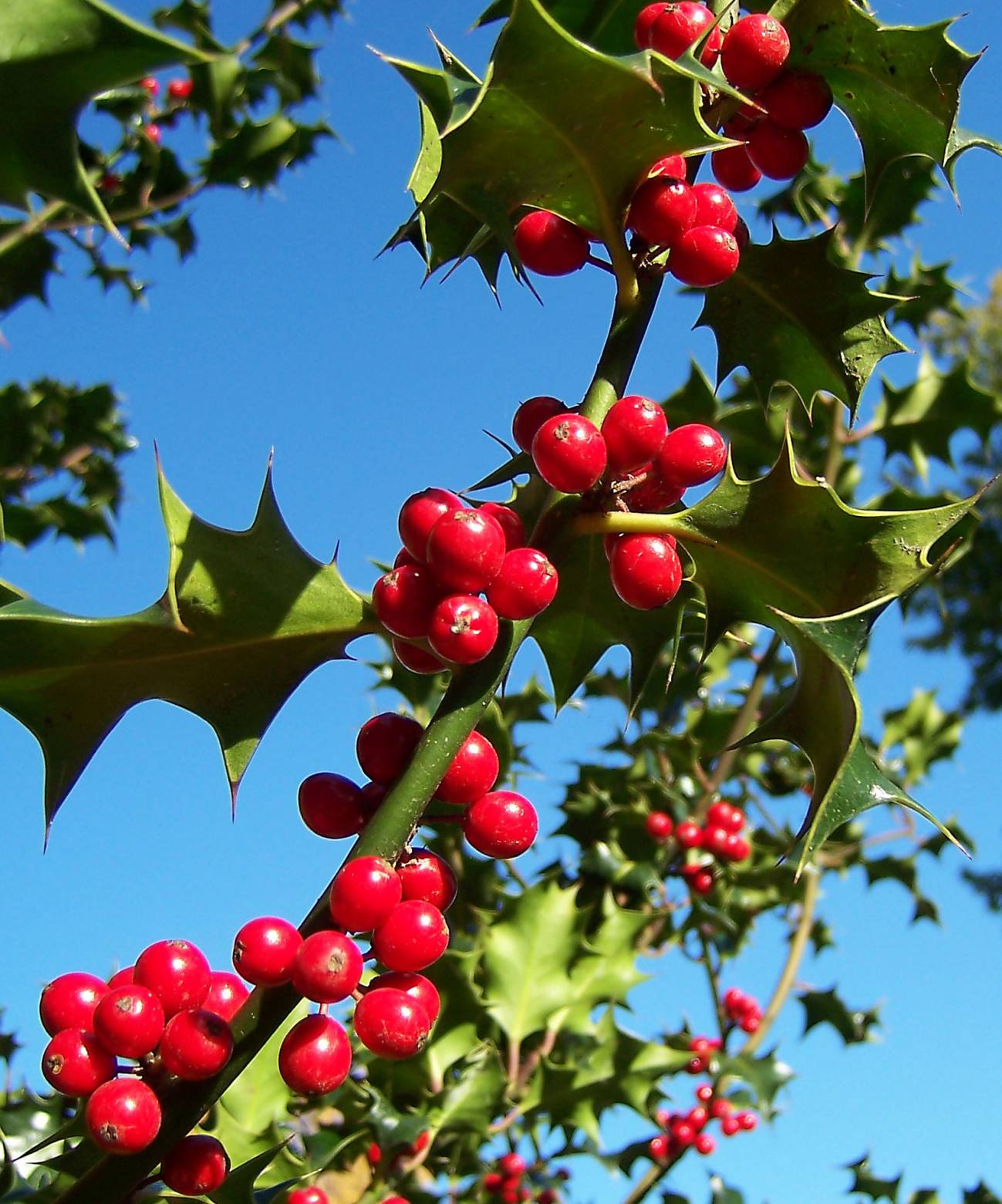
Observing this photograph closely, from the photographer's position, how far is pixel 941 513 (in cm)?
104

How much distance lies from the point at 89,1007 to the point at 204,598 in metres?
0.37

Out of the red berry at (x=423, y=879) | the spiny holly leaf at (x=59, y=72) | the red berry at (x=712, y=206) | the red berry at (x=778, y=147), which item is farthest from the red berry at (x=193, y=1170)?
the red berry at (x=778, y=147)

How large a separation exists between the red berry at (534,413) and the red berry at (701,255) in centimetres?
17

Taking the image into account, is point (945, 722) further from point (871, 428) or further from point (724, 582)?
point (724, 582)

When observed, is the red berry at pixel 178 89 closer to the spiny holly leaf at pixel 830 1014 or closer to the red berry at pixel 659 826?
the red berry at pixel 659 826

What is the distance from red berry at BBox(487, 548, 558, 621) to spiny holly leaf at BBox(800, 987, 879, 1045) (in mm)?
3720

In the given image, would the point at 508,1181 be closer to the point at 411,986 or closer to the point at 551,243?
the point at 411,986

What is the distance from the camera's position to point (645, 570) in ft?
3.60

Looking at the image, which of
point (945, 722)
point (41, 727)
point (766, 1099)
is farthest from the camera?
point (945, 722)

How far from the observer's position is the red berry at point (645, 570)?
110cm

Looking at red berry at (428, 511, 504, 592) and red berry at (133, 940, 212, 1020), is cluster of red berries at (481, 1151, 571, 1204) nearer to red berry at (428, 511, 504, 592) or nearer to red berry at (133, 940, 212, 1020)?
red berry at (133, 940, 212, 1020)

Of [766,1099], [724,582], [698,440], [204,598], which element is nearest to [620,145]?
[698,440]

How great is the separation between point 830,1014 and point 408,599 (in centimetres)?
380

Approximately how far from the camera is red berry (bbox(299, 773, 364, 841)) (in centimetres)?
111
